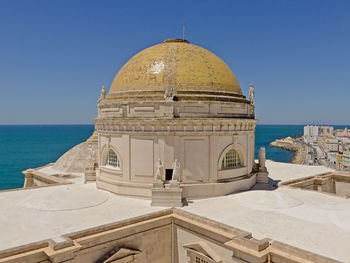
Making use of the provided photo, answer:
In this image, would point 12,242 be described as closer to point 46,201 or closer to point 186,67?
point 46,201

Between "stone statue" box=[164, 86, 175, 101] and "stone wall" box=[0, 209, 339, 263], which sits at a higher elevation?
"stone statue" box=[164, 86, 175, 101]

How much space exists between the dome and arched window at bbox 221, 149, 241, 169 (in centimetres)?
425

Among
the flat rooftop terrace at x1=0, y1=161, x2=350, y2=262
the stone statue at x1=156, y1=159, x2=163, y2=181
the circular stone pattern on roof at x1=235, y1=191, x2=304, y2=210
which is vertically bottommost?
the flat rooftop terrace at x1=0, y1=161, x2=350, y2=262

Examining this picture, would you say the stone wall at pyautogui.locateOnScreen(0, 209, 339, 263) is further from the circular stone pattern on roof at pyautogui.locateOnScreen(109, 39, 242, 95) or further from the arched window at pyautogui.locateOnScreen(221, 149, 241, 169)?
the circular stone pattern on roof at pyautogui.locateOnScreen(109, 39, 242, 95)

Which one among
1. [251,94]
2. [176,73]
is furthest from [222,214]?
[251,94]

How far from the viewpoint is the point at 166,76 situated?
19531 mm

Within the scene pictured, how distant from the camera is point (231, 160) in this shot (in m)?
20.5

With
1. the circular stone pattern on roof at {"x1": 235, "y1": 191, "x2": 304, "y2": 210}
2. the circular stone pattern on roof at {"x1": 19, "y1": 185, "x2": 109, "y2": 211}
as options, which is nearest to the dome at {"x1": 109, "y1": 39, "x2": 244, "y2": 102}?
the circular stone pattern on roof at {"x1": 235, "y1": 191, "x2": 304, "y2": 210}

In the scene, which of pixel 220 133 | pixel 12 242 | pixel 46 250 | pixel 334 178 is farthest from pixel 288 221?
pixel 334 178

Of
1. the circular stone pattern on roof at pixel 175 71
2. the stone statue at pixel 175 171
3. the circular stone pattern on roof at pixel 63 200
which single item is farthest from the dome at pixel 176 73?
the circular stone pattern on roof at pixel 63 200

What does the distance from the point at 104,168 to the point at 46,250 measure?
9.74 m

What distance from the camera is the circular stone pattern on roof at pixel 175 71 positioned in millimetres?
19469

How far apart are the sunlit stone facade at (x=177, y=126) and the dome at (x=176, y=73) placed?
7 centimetres

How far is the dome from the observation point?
63.7 feet
